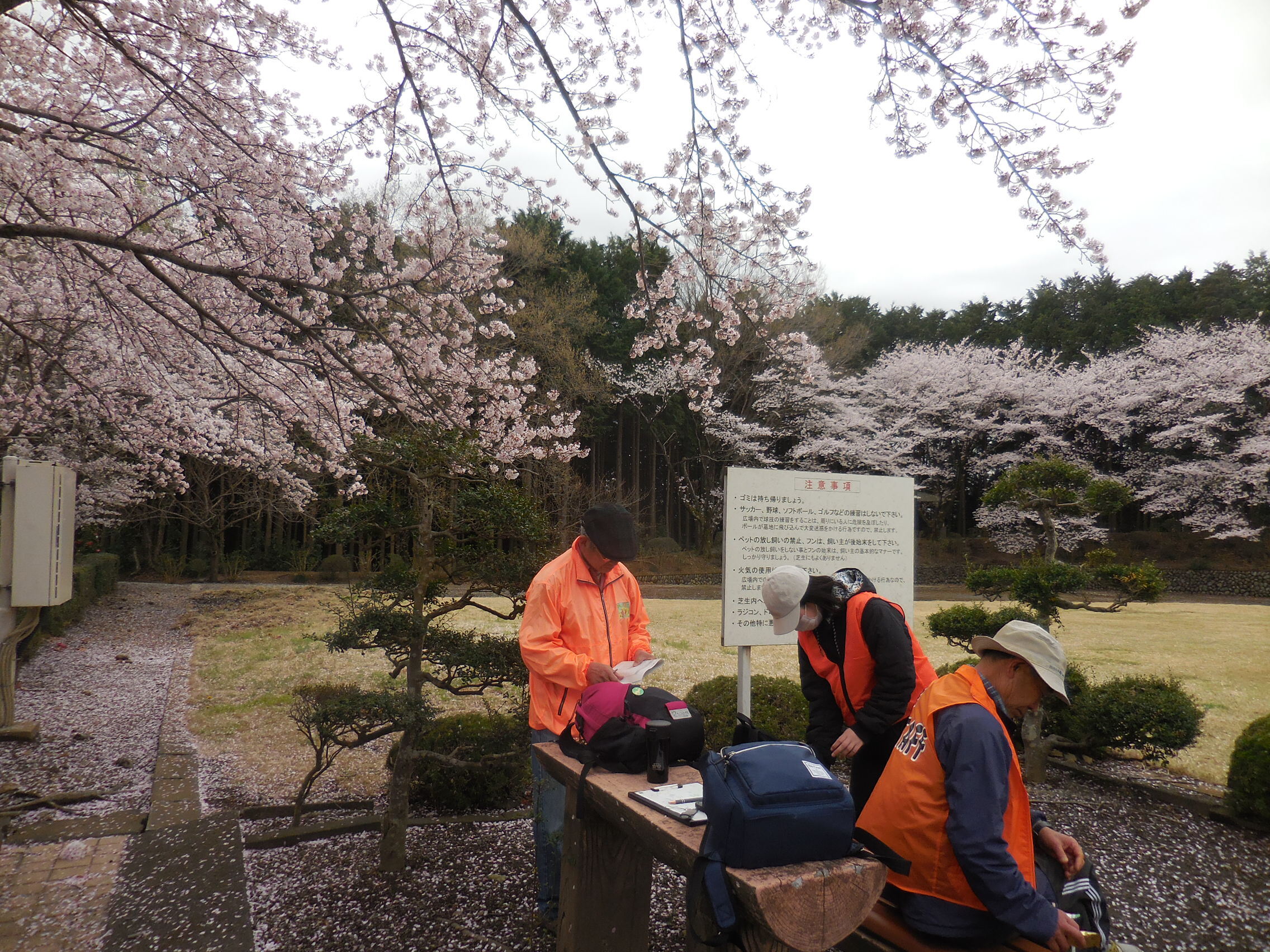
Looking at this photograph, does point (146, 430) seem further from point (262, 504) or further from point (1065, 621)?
point (1065, 621)

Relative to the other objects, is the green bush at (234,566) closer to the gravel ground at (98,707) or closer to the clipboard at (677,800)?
the gravel ground at (98,707)

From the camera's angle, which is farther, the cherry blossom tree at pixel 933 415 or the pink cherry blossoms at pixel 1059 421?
the cherry blossom tree at pixel 933 415

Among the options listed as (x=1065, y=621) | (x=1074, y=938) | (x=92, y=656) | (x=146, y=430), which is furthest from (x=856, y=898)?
(x=1065, y=621)

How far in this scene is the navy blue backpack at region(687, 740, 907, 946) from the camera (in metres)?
1.67

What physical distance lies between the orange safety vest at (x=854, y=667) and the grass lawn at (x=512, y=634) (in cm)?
350

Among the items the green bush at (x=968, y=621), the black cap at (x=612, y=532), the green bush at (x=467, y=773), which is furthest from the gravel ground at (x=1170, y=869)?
the green bush at (x=467, y=773)

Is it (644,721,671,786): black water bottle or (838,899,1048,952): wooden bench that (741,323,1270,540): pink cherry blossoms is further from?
(838,899,1048,952): wooden bench

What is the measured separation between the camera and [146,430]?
1067 centimetres

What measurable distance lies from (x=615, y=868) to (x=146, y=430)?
35.8 feet

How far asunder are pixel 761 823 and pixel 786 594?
1.19 m

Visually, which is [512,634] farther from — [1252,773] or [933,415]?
[933,415]

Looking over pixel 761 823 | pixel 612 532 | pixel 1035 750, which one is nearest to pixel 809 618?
pixel 612 532

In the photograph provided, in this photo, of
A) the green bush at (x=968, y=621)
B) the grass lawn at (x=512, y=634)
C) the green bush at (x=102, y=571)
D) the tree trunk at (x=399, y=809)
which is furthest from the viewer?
the green bush at (x=102, y=571)

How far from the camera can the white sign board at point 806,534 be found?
4352 mm
